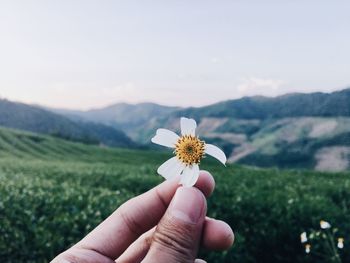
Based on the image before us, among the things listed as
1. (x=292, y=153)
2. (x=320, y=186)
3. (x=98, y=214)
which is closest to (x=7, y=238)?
(x=98, y=214)

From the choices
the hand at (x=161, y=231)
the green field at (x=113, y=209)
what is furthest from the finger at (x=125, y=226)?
the green field at (x=113, y=209)

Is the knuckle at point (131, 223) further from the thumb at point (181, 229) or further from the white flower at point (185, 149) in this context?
the white flower at point (185, 149)

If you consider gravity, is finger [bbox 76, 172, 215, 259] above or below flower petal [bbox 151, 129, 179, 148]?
below

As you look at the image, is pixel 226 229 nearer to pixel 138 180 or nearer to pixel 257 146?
pixel 138 180

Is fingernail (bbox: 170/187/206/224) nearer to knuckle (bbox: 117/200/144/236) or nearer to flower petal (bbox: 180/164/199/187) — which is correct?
flower petal (bbox: 180/164/199/187)

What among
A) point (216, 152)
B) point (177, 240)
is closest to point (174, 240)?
point (177, 240)

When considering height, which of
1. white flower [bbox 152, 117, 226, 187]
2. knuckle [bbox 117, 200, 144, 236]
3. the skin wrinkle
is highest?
white flower [bbox 152, 117, 226, 187]

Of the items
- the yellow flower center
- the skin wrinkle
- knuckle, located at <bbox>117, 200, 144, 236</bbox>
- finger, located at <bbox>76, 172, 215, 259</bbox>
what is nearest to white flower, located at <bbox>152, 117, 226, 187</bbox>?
the yellow flower center

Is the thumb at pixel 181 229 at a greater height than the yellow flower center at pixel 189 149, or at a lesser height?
lesser
